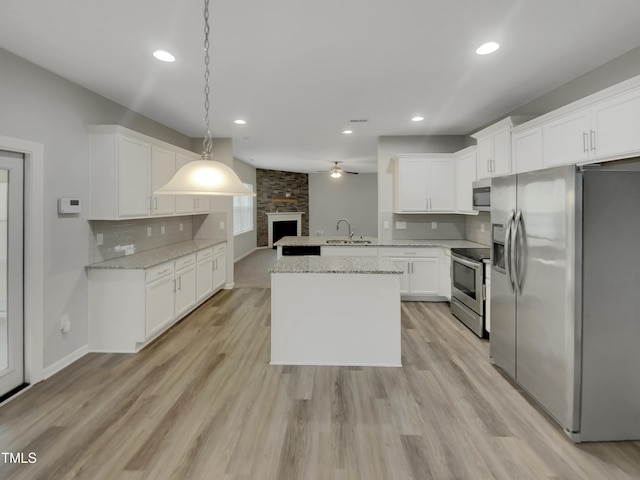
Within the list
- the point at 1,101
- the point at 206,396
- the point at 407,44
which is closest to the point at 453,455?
the point at 206,396

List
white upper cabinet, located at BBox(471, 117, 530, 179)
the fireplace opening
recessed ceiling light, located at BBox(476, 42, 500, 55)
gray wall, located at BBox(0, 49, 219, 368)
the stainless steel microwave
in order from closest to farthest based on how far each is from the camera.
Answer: recessed ceiling light, located at BBox(476, 42, 500, 55) → gray wall, located at BBox(0, 49, 219, 368) → white upper cabinet, located at BBox(471, 117, 530, 179) → the stainless steel microwave → the fireplace opening

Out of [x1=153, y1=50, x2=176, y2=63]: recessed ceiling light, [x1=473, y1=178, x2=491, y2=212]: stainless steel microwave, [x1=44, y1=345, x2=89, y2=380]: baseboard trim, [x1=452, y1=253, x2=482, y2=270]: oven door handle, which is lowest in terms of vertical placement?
[x1=44, y1=345, x2=89, y2=380]: baseboard trim

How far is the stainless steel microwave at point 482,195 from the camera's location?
3.98m

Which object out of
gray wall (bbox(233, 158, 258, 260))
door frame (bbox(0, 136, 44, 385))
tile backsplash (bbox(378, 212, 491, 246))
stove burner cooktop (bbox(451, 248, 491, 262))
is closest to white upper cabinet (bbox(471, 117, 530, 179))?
stove burner cooktop (bbox(451, 248, 491, 262))

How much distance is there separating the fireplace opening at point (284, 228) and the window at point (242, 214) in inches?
46.0

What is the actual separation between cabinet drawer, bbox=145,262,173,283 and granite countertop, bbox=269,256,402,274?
4.32 ft

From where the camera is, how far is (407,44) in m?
2.63

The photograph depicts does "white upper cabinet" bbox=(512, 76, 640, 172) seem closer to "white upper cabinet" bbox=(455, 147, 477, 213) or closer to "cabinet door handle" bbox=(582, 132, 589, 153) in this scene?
"cabinet door handle" bbox=(582, 132, 589, 153)

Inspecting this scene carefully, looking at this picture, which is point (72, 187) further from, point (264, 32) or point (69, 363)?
point (264, 32)

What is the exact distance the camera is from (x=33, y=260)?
2.87 m

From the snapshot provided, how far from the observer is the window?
30.2 ft

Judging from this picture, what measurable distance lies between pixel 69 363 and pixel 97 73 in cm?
262

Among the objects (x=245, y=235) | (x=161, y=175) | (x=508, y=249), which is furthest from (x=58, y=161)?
(x=245, y=235)

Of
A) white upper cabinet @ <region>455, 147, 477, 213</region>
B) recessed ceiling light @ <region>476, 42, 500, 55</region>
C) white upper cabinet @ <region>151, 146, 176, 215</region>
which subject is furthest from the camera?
white upper cabinet @ <region>455, 147, 477, 213</region>
